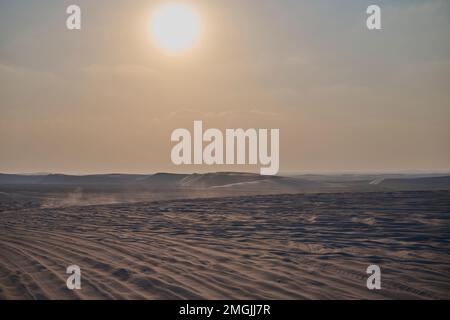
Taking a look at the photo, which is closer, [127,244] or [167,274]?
[167,274]

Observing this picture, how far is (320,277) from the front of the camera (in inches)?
255

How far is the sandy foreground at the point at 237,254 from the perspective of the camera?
596cm

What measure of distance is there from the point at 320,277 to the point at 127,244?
4.41 meters

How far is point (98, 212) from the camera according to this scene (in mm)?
16281

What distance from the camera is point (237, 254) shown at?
8133mm

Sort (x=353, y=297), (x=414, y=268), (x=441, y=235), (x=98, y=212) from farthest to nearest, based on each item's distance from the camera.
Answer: (x=98, y=212) < (x=441, y=235) < (x=414, y=268) < (x=353, y=297)

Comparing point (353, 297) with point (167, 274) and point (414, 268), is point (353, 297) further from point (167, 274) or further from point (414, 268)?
point (167, 274)

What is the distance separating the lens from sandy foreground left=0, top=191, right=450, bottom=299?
596 cm

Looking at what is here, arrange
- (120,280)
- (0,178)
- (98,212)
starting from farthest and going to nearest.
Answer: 1. (0,178)
2. (98,212)
3. (120,280)
